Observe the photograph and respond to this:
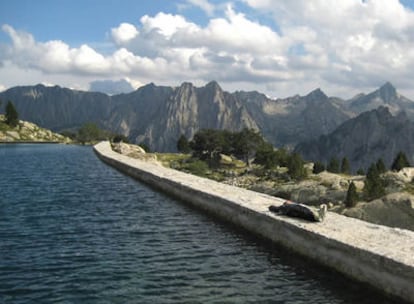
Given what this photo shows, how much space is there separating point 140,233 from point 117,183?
94.5ft

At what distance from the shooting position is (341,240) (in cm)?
2158

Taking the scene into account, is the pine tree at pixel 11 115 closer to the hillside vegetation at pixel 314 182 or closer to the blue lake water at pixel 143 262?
the hillside vegetation at pixel 314 182

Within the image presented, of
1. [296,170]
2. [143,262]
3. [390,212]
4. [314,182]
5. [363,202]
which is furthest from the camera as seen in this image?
[296,170]

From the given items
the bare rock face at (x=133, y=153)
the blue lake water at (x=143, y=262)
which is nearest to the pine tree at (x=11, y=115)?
the bare rock face at (x=133, y=153)

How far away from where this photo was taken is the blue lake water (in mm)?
17812

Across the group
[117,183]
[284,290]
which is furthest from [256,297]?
[117,183]

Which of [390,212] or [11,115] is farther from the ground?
[11,115]

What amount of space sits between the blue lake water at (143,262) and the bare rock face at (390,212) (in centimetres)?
1315

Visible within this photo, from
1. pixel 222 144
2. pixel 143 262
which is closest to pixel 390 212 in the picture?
pixel 143 262

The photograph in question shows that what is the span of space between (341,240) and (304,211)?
516 centimetres

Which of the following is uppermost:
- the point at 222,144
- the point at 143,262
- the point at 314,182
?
the point at 222,144

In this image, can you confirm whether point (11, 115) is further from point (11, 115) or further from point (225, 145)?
point (225, 145)

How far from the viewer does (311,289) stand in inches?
752

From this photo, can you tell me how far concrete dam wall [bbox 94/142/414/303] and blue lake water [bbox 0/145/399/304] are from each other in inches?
28.0
